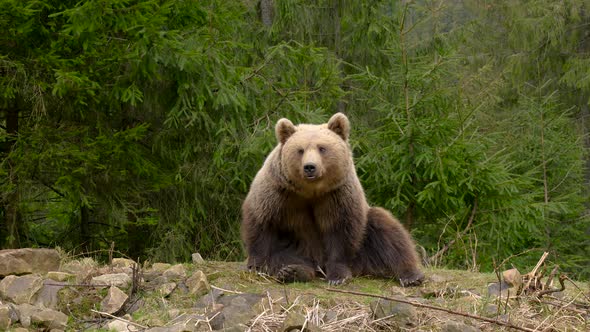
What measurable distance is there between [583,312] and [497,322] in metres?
0.95

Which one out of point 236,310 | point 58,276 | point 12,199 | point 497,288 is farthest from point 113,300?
point 12,199

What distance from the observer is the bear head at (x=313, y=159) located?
19.4 ft

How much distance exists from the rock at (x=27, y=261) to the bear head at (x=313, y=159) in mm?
2115

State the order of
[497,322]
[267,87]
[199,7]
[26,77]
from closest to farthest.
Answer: [497,322] → [26,77] → [199,7] → [267,87]

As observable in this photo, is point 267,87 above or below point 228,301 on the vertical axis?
above

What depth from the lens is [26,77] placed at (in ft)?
29.3

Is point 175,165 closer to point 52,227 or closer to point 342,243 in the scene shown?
point 52,227

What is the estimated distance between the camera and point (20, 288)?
5379 mm

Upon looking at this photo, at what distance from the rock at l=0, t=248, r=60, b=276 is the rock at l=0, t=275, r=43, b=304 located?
24 centimetres

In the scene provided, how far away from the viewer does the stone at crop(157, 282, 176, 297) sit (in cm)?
556

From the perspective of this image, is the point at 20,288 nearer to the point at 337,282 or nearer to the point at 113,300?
the point at 113,300

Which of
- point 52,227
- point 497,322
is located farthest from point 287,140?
point 52,227

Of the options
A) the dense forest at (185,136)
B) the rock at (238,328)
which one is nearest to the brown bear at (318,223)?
the rock at (238,328)

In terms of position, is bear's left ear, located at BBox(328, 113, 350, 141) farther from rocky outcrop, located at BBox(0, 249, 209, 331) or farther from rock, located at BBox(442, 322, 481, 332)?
rock, located at BBox(442, 322, 481, 332)
